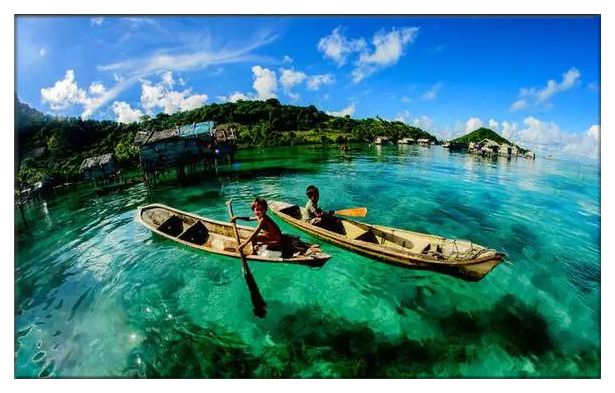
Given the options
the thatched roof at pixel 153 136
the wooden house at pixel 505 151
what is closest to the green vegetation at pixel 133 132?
the thatched roof at pixel 153 136

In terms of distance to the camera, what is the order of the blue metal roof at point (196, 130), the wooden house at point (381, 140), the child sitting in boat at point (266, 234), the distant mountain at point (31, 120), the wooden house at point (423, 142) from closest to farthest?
the child sitting in boat at point (266, 234), the blue metal roof at point (196, 130), the distant mountain at point (31, 120), the wooden house at point (381, 140), the wooden house at point (423, 142)

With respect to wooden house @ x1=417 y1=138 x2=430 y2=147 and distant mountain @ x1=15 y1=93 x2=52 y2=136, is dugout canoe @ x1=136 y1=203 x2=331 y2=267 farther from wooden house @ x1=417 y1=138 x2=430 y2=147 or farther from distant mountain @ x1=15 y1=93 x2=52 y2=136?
wooden house @ x1=417 y1=138 x2=430 y2=147

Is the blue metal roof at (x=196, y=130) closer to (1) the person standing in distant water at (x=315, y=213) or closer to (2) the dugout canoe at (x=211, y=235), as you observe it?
(2) the dugout canoe at (x=211, y=235)

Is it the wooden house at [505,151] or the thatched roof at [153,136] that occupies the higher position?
the wooden house at [505,151]

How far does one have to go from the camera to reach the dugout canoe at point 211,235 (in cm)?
910

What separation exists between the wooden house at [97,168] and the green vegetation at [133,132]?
1.60 metres

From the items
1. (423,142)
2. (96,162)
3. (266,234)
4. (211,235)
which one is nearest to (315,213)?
(266,234)

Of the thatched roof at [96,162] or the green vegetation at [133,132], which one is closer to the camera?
the thatched roof at [96,162]

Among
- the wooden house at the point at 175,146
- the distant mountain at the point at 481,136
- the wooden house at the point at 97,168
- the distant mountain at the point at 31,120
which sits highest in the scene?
the distant mountain at the point at 481,136

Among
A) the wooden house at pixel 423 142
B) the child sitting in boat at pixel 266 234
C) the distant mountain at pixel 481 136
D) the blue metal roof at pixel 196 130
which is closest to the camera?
the child sitting in boat at pixel 266 234

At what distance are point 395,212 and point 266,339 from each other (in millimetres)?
11197

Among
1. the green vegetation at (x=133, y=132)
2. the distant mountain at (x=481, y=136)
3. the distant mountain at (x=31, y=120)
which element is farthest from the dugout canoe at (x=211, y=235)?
the distant mountain at (x=481, y=136)
